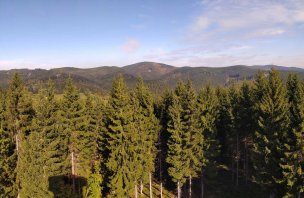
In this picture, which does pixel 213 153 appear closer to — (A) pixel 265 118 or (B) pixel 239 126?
(B) pixel 239 126

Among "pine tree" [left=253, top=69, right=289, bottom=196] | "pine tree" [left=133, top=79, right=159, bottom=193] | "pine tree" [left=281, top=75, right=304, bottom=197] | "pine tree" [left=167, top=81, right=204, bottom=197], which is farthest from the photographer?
"pine tree" [left=167, top=81, right=204, bottom=197]

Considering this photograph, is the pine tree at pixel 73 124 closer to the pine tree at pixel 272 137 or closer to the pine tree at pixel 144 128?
the pine tree at pixel 144 128

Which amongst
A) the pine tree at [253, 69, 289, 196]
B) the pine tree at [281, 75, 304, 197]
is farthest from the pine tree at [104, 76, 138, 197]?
the pine tree at [281, 75, 304, 197]

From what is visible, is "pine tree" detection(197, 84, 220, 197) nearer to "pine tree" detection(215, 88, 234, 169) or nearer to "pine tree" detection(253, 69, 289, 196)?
"pine tree" detection(215, 88, 234, 169)

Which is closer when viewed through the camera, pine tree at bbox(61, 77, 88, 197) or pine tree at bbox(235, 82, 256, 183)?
pine tree at bbox(61, 77, 88, 197)

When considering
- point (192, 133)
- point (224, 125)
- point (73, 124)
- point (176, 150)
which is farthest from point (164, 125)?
point (73, 124)

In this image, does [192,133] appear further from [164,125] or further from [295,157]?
[295,157]
